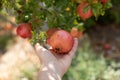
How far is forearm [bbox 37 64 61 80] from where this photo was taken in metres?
2.68

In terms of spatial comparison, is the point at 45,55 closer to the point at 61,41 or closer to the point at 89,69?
the point at 61,41

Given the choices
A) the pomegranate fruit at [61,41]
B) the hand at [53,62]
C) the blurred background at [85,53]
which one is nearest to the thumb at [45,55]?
the hand at [53,62]

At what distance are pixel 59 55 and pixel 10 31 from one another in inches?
172

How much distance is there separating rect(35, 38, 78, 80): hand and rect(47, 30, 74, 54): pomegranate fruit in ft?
0.39

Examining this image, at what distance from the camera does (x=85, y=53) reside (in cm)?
498

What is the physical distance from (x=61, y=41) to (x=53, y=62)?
0.30 metres

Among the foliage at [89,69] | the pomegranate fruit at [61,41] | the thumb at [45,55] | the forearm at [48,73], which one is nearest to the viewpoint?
the pomegranate fruit at [61,41]

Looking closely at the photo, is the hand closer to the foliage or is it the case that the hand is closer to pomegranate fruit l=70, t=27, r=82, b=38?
pomegranate fruit l=70, t=27, r=82, b=38

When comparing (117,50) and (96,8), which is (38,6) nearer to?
(96,8)

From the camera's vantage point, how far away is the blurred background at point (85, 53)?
4.47 m

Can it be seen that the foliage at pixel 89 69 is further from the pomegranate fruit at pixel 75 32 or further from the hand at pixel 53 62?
the pomegranate fruit at pixel 75 32

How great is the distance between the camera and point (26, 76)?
4.53 metres

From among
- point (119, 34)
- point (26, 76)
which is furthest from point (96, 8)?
point (119, 34)

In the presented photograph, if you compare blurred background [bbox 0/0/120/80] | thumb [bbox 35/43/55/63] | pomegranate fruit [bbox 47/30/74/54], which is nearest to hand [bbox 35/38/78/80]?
thumb [bbox 35/43/55/63]
